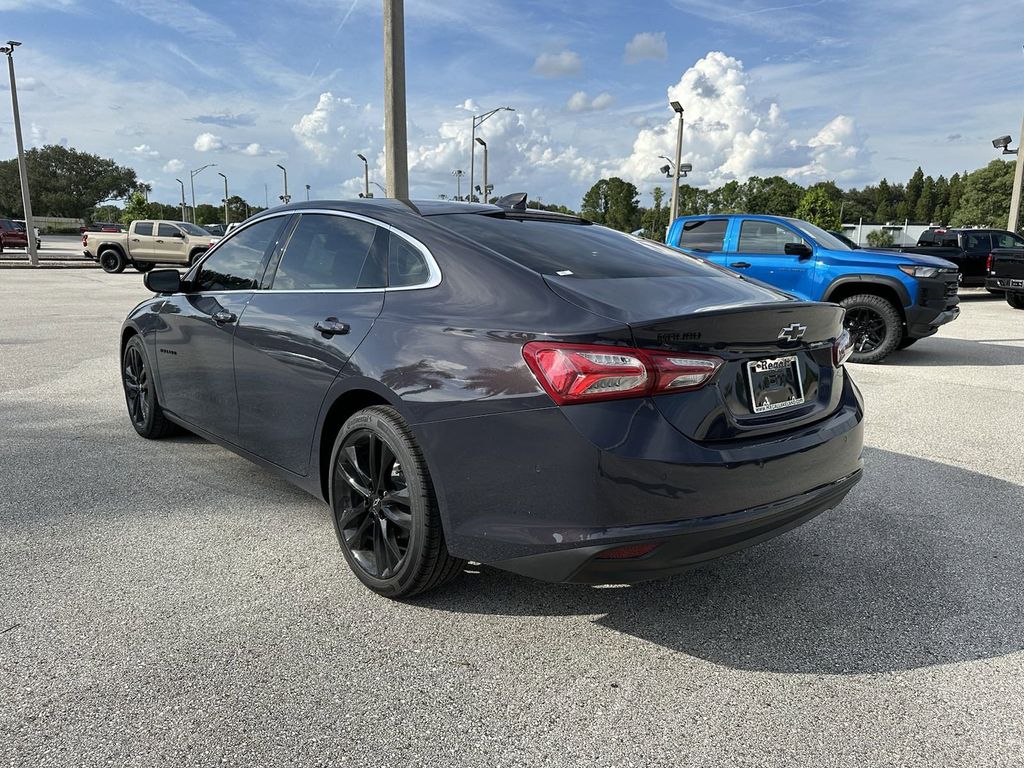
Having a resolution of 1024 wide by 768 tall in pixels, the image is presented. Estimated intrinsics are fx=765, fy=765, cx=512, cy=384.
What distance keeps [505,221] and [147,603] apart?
2169mm

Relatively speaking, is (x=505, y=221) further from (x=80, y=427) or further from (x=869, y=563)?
(x=80, y=427)

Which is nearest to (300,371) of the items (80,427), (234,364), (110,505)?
(234,364)

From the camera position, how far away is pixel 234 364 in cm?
386

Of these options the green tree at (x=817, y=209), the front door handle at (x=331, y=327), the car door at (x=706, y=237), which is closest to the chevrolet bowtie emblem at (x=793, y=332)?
the front door handle at (x=331, y=327)

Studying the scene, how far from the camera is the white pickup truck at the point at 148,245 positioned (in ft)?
89.5

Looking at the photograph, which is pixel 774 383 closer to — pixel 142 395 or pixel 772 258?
pixel 142 395

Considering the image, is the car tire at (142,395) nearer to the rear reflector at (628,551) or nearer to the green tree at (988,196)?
the rear reflector at (628,551)

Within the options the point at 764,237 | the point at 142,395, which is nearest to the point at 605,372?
the point at 142,395

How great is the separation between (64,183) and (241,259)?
114175 millimetres

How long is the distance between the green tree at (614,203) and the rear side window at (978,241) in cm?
8387

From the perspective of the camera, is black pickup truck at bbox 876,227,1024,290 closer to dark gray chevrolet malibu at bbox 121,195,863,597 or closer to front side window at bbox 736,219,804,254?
front side window at bbox 736,219,804,254

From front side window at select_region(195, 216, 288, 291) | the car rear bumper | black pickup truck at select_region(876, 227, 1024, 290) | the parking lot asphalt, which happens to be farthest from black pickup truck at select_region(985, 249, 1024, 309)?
front side window at select_region(195, 216, 288, 291)

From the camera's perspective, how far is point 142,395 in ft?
17.2

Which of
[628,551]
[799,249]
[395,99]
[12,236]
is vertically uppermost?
[395,99]
